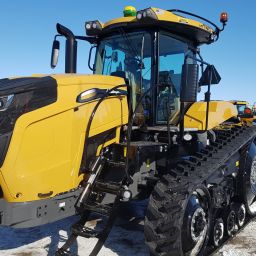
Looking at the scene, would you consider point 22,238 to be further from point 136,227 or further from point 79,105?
point 79,105

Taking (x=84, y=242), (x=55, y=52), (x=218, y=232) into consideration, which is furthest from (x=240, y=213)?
(x=55, y=52)

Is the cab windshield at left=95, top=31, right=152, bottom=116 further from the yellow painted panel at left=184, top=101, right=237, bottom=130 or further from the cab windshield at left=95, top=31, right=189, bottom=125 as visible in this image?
the yellow painted panel at left=184, top=101, right=237, bottom=130

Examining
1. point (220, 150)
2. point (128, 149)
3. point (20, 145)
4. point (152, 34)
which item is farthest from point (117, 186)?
point (152, 34)

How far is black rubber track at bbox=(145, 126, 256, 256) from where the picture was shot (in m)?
3.92

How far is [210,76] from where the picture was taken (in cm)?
485

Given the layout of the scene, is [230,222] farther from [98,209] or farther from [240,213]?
[98,209]

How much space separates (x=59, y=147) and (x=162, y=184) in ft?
4.04

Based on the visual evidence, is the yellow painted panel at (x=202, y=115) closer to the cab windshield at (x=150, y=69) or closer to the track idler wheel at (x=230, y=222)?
the cab windshield at (x=150, y=69)

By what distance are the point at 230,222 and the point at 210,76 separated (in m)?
2.00

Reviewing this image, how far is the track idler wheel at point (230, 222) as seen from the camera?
5.07m

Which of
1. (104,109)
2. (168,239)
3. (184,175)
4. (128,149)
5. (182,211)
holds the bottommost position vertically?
(168,239)

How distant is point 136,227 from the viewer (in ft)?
18.6

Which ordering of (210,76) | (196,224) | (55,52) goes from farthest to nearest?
(55,52) → (210,76) → (196,224)

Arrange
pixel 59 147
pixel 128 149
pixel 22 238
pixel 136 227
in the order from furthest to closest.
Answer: pixel 136 227
pixel 22 238
pixel 128 149
pixel 59 147
